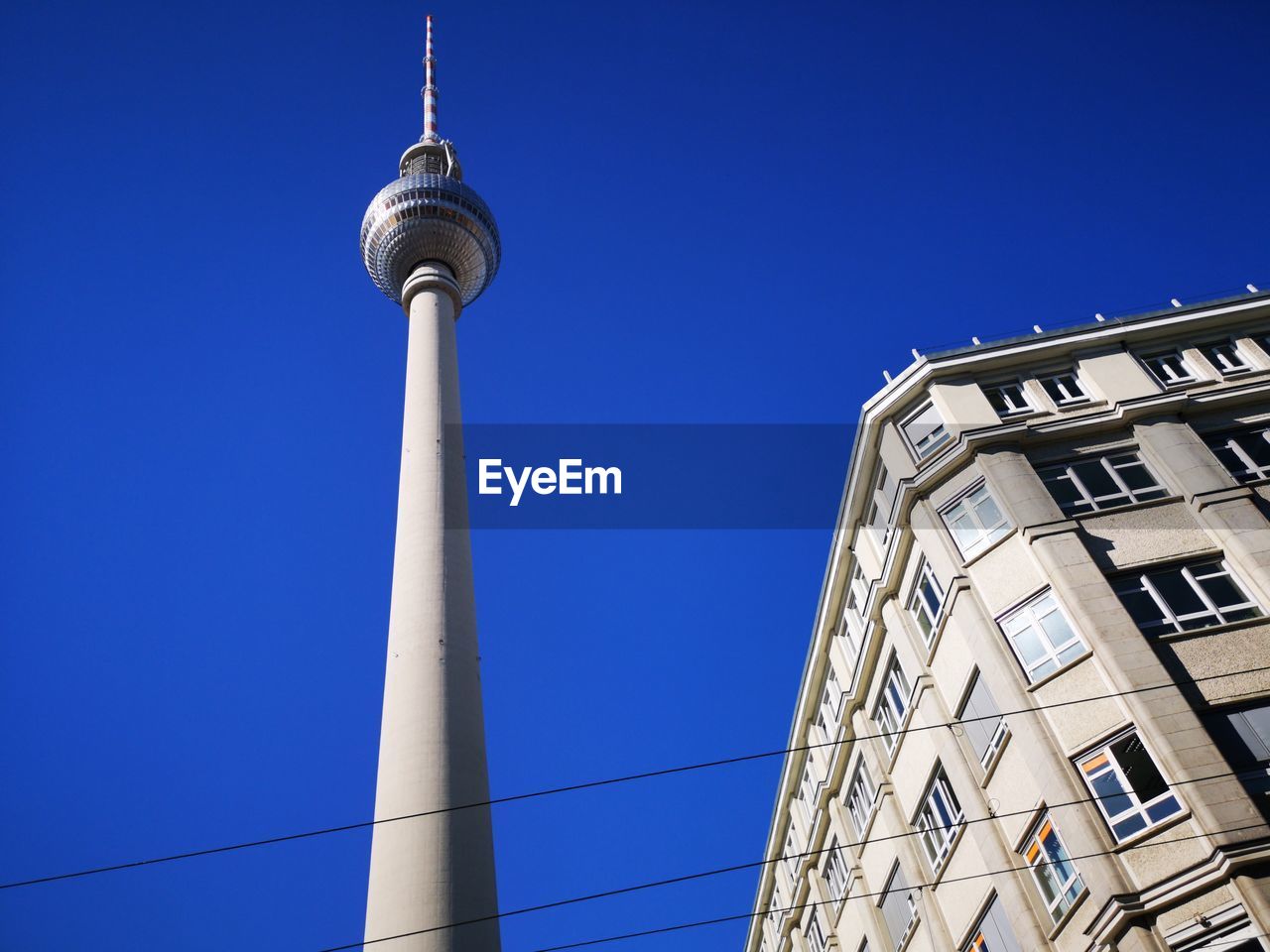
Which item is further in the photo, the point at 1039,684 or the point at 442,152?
the point at 442,152

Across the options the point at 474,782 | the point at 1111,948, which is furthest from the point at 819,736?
the point at 1111,948

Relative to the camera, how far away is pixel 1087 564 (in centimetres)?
2620

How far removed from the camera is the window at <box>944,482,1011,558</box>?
1117 inches

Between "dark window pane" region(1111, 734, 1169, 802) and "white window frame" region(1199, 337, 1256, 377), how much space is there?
47.9 ft

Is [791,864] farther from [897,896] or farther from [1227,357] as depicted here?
[1227,357]

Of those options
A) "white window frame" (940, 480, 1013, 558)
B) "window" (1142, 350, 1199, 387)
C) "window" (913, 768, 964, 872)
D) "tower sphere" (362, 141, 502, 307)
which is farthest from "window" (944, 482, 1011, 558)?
"tower sphere" (362, 141, 502, 307)

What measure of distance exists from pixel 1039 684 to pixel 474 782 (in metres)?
19.7

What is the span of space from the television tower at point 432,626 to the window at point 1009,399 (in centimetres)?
2150

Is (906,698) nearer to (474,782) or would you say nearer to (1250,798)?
(1250,798)

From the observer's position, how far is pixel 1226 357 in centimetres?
3275

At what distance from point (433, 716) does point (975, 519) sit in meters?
20.1

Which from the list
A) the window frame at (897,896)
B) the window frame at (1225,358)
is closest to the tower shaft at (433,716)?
the window frame at (897,896)

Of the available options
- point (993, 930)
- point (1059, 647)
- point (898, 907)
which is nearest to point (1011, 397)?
point (1059, 647)

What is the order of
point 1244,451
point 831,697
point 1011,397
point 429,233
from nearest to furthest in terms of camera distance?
point 1244,451, point 1011,397, point 831,697, point 429,233
